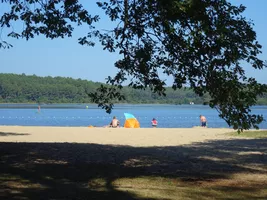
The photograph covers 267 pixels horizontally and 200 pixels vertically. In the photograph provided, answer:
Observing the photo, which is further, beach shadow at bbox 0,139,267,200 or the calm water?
the calm water

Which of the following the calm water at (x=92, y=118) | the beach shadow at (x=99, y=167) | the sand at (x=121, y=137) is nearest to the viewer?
the beach shadow at (x=99, y=167)

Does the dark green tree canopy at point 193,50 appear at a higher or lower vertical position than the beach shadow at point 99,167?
higher

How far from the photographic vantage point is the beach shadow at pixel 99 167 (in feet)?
23.5

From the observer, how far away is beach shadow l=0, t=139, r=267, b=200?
7.16 meters

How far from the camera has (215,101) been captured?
763cm

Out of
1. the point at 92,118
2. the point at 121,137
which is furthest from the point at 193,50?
the point at 92,118

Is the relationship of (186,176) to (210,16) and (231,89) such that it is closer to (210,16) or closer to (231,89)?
(231,89)

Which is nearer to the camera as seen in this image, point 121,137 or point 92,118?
point 121,137

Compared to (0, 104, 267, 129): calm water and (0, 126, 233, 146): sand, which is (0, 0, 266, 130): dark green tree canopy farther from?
(0, 104, 267, 129): calm water

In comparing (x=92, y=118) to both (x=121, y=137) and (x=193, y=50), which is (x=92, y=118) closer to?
(x=121, y=137)

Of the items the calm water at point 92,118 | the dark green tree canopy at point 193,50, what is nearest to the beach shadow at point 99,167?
the dark green tree canopy at point 193,50

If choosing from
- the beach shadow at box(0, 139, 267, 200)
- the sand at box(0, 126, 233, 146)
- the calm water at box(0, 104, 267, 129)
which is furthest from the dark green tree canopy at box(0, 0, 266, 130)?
the calm water at box(0, 104, 267, 129)

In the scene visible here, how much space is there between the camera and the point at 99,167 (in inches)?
367

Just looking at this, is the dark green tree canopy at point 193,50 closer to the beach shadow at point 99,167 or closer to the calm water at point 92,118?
the beach shadow at point 99,167
